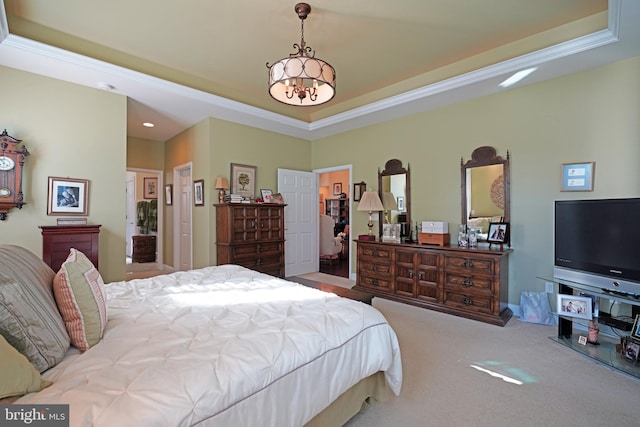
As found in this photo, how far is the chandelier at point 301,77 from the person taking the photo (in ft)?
7.25

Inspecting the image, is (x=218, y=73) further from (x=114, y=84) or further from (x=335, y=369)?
(x=335, y=369)

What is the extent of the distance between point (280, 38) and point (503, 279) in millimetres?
3561

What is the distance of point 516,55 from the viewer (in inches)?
122

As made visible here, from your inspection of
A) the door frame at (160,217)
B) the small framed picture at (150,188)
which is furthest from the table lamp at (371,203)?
the small framed picture at (150,188)

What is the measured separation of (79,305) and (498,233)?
387cm

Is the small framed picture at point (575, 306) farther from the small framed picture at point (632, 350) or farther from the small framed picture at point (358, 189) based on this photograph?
the small framed picture at point (358, 189)

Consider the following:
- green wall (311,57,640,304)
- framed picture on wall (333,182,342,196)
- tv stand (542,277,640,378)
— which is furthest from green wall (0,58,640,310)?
framed picture on wall (333,182,342,196)

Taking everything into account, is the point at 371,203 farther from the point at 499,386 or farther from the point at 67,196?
the point at 67,196

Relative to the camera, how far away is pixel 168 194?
593 cm

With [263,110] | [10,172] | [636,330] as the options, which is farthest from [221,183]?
[636,330]

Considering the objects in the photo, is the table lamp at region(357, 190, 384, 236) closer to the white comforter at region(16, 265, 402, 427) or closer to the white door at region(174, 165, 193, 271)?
the white comforter at region(16, 265, 402, 427)

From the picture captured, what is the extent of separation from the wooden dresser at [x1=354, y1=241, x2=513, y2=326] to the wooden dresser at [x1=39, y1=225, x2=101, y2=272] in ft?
10.9

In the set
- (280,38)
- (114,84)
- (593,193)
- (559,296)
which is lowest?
(559,296)

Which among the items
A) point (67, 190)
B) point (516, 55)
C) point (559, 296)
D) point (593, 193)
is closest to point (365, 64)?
point (516, 55)
